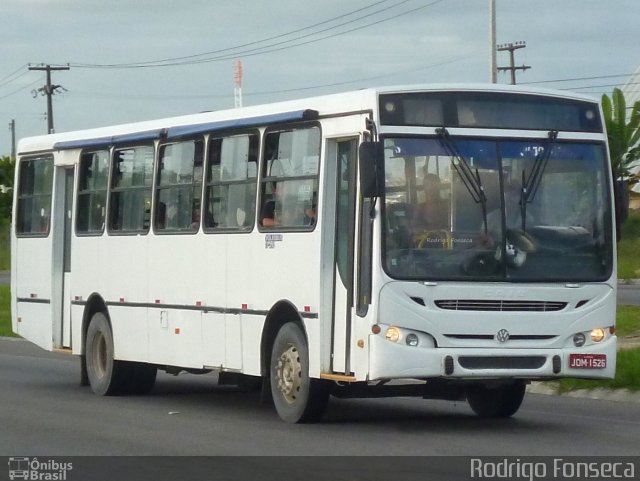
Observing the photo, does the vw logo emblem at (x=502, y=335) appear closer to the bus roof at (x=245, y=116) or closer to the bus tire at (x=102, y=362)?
the bus roof at (x=245, y=116)

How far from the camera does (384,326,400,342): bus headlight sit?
43.5ft

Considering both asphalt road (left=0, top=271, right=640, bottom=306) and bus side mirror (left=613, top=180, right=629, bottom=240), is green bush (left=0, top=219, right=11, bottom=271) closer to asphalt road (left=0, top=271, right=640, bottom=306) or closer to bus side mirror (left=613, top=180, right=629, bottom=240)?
asphalt road (left=0, top=271, right=640, bottom=306)

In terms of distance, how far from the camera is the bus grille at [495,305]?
13.5 meters

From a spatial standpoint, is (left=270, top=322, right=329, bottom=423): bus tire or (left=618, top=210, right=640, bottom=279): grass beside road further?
(left=618, top=210, right=640, bottom=279): grass beside road

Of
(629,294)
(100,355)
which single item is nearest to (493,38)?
(629,294)

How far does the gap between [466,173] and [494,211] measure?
0.41 metres

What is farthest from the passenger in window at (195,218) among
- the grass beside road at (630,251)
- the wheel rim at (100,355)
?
the grass beside road at (630,251)

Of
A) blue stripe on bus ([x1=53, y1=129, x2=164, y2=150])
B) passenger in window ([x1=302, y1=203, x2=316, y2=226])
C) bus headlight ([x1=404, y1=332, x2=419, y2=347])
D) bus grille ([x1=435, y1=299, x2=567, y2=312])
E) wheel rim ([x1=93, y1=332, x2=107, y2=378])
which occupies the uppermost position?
blue stripe on bus ([x1=53, y1=129, x2=164, y2=150])

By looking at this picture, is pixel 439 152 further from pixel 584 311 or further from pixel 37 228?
pixel 37 228

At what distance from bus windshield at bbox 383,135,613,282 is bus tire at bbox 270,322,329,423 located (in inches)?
57.9
